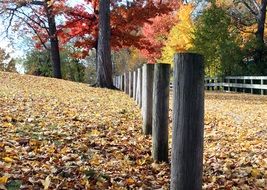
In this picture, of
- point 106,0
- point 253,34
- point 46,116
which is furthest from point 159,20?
point 46,116

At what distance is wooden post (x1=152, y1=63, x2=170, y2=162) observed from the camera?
18.1 ft

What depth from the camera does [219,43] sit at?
3144 cm

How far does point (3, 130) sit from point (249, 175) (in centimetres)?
342

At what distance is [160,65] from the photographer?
5.54 m

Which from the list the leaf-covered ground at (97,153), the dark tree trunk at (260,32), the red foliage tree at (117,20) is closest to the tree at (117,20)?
the red foliage tree at (117,20)

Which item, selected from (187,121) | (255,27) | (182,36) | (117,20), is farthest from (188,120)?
(255,27)

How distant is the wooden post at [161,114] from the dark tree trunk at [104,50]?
1305 cm

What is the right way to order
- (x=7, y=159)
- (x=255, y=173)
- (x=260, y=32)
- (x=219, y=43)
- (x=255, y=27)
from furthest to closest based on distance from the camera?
(x=255, y=27)
(x=260, y=32)
(x=219, y=43)
(x=255, y=173)
(x=7, y=159)

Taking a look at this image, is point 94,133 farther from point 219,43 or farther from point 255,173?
point 219,43

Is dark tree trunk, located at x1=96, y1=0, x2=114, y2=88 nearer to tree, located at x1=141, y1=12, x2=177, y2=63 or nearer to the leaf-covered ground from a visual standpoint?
the leaf-covered ground

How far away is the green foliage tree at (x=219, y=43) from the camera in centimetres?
3142

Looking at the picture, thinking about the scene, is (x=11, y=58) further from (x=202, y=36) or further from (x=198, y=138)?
(x=198, y=138)

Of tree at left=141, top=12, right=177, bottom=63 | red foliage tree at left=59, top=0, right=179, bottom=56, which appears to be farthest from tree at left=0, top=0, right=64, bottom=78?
tree at left=141, top=12, right=177, bottom=63

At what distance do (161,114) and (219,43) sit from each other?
26839 mm
